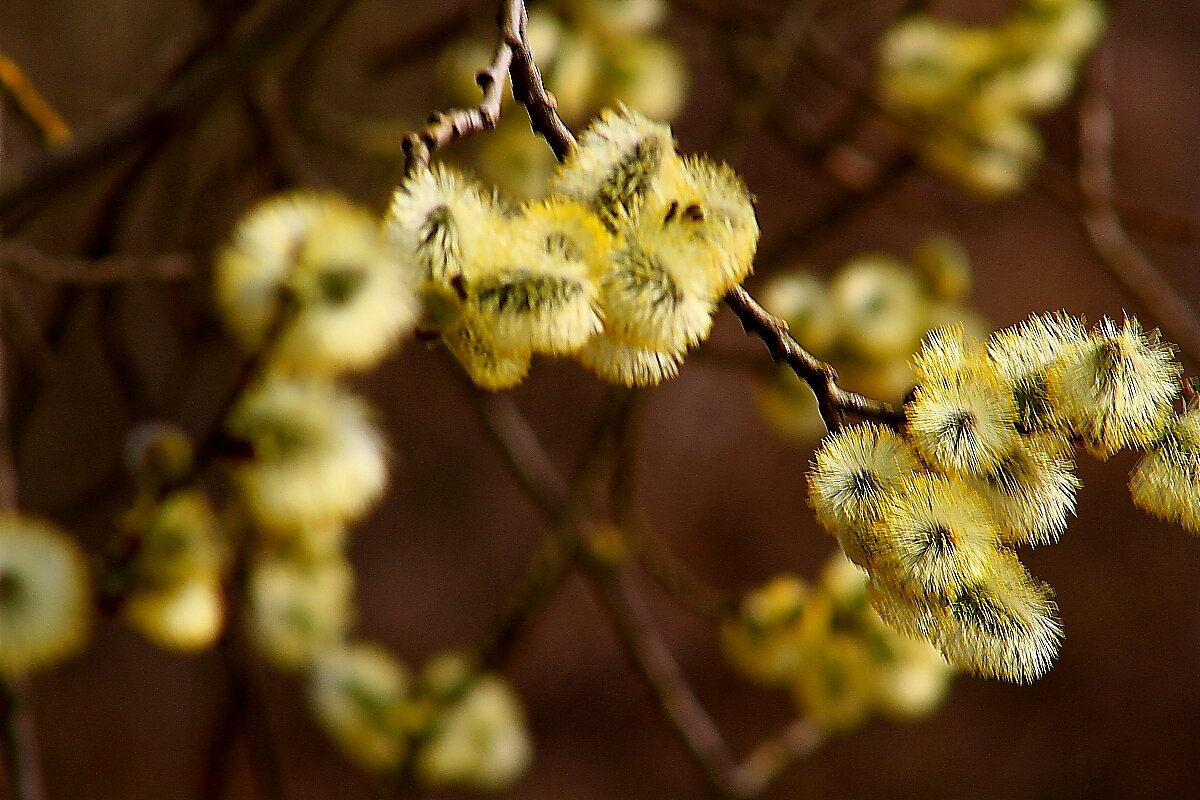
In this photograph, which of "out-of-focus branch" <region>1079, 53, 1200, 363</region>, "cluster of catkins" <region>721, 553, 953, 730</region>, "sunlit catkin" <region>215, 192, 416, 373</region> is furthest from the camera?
"out-of-focus branch" <region>1079, 53, 1200, 363</region>

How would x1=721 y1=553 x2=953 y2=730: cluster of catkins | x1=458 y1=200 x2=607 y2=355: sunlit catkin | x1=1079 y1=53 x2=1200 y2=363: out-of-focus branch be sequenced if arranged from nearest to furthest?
x1=458 y1=200 x2=607 y2=355: sunlit catkin → x1=721 y1=553 x2=953 y2=730: cluster of catkins → x1=1079 y1=53 x2=1200 y2=363: out-of-focus branch

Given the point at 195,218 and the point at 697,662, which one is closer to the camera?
the point at 195,218

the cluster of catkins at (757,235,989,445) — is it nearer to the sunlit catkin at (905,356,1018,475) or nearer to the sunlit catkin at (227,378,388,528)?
the sunlit catkin at (227,378,388,528)

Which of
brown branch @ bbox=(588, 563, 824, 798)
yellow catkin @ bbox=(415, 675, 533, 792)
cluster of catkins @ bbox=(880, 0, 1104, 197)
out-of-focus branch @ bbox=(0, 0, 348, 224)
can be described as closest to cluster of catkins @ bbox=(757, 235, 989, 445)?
cluster of catkins @ bbox=(880, 0, 1104, 197)

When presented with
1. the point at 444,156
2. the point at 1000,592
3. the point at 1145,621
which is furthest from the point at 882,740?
the point at 1000,592

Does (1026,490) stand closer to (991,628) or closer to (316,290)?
(991,628)

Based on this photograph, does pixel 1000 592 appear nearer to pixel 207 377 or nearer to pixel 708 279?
pixel 708 279

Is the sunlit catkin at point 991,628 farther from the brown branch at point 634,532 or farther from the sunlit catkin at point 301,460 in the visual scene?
the brown branch at point 634,532
